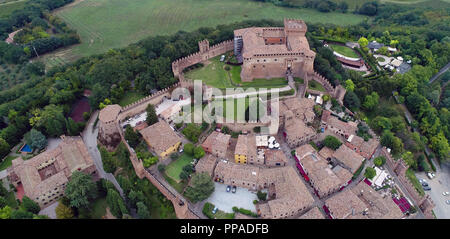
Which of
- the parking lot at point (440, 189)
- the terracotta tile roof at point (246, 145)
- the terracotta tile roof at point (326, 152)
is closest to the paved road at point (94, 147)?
the terracotta tile roof at point (246, 145)

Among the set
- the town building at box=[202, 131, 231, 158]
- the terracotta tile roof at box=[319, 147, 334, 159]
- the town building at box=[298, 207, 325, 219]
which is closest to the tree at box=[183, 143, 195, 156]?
the town building at box=[202, 131, 231, 158]

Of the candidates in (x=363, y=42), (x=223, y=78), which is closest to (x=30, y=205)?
(x=223, y=78)

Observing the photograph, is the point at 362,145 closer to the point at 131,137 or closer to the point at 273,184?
the point at 273,184

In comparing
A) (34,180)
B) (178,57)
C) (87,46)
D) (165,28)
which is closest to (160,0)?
(165,28)

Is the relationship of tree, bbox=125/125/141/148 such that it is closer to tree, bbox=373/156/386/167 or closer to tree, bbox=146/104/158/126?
tree, bbox=146/104/158/126

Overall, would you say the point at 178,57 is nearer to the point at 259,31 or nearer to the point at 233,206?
the point at 259,31

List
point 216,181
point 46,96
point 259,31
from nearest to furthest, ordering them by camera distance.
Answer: point 216,181 → point 46,96 → point 259,31
